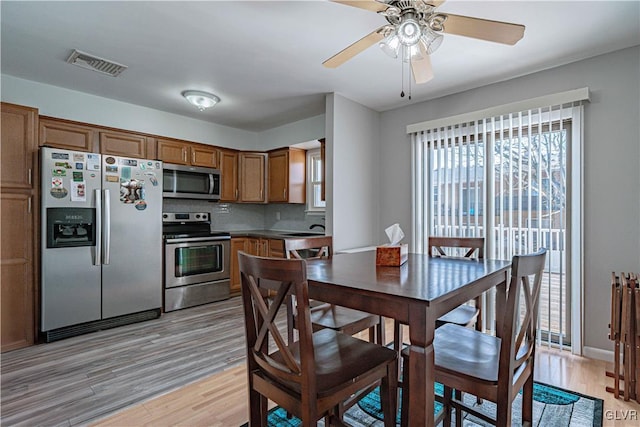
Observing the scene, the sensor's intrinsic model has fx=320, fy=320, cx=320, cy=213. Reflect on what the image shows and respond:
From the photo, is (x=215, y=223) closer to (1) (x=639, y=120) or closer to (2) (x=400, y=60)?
(2) (x=400, y=60)

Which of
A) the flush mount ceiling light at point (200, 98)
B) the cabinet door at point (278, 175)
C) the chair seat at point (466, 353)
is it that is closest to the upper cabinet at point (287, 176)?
the cabinet door at point (278, 175)

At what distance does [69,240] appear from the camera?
3080 millimetres

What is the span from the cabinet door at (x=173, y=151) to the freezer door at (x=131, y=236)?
1.30ft

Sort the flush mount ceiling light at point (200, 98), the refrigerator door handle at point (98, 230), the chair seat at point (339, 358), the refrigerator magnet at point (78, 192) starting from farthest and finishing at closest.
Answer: the flush mount ceiling light at point (200, 98) → the refrigerator door handle at point (98, 230) → the refrigerator magnet at point (78, 192) → the chair seat at point (339, 358)

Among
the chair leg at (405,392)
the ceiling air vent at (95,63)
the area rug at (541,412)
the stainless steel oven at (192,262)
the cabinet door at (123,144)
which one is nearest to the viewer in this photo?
the chair leg at (405,392)

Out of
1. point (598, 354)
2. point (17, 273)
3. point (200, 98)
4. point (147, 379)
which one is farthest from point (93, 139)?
point (598, 354)

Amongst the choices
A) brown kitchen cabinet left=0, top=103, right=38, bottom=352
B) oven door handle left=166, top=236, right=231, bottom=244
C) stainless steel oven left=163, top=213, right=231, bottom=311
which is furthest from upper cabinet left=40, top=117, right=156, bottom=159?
oven door handle left=166, top=236, right=231, bottom=244

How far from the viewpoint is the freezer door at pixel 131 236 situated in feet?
10.8

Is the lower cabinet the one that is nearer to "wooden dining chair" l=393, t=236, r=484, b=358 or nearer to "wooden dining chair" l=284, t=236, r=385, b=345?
"wooden dining chair" l=284, t=236, r=385, b=345

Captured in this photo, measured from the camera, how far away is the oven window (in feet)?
12.8

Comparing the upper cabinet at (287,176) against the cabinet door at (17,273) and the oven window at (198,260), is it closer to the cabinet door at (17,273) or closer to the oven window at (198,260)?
the oven window at (198,260)

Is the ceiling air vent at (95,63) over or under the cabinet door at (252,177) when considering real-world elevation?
over

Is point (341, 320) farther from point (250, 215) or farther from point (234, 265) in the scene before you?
point (250, 215)

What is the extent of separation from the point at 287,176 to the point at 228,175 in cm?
89
